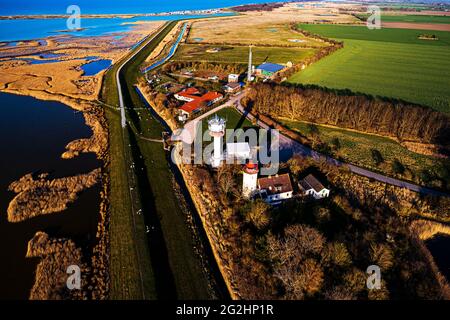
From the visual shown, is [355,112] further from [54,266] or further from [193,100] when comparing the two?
[54,266]

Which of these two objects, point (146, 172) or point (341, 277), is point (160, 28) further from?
point (341, 277)

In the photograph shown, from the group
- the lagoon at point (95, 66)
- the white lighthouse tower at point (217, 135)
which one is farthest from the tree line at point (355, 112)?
the lagoon at point (95, 66)

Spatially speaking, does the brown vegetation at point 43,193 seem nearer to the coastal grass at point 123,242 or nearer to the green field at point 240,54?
the coastal grass at point 123,242

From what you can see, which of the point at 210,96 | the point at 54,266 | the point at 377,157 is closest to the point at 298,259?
the point at 54,266

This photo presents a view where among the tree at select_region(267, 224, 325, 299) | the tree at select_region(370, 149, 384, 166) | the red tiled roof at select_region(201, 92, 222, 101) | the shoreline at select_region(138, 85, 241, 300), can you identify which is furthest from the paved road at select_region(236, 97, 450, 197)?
the tree at select_region(267, 224, 325, 299)

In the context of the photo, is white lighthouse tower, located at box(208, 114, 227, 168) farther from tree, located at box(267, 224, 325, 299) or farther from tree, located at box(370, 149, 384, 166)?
tree, located at box(370, 149, 384, 166)
